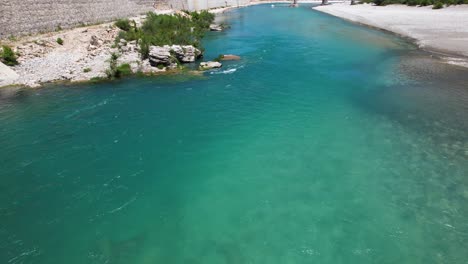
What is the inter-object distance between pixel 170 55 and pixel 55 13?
20017mm

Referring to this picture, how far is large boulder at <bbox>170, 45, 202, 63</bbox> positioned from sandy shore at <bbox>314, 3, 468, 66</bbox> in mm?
27792

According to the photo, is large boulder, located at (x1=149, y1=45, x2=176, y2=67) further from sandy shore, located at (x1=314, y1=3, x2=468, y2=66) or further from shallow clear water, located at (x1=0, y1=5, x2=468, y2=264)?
sandy shore, located at (x1=314, y1=3, x2=468, y2=66)

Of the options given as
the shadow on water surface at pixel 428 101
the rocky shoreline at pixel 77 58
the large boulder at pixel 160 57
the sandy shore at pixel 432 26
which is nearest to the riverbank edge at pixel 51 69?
the rocky shoreline at pixel 77 58

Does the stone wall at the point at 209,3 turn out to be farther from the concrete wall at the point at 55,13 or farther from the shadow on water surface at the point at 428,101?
the shadow on water surface at the point at 428,101

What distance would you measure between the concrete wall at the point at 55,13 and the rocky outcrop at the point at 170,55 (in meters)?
15.6

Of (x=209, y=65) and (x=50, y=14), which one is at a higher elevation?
(x=50, y=14)

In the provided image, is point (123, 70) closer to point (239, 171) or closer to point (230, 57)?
point (230, 57)

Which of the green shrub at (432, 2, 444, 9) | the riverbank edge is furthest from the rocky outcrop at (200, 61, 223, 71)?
the green shrub at (432, 2, 444, 9)

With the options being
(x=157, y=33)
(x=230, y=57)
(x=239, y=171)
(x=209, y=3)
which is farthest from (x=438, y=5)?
(x=209, y=3)

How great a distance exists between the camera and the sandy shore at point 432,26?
37.3 meters

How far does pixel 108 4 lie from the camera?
54.6 metres

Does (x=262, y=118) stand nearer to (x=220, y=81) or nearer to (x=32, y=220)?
(x=220, y=81)

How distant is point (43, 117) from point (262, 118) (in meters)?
15.6

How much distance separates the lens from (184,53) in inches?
1378
